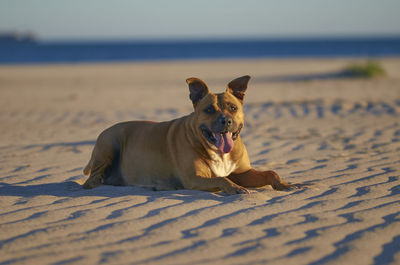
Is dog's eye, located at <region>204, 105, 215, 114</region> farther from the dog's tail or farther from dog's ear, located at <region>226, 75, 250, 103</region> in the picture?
the dog's tail

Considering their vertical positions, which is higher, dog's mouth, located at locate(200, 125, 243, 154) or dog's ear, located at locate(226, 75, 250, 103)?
dog's ear, located at locate(226, 75, 250, 103)

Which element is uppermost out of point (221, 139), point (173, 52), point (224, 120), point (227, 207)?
point (173, 52)

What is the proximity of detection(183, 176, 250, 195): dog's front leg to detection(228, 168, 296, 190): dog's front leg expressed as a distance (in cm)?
37

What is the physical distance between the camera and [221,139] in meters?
4.94

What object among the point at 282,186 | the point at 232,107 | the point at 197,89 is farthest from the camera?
the point at 197,89

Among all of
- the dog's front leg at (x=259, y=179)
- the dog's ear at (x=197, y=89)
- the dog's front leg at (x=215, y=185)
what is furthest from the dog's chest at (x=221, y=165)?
the dog's ear at (x=197, y=89)

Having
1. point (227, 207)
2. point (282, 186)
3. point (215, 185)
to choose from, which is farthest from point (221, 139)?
point (227, 207)

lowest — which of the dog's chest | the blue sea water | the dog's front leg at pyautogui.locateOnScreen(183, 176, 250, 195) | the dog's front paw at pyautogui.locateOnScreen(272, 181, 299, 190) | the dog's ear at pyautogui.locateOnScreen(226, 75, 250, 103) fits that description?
the dog's front paw at pyautogui.locateOnScreen(272, 181, 299, 190)

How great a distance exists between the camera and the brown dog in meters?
4.94

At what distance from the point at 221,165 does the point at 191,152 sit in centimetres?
34

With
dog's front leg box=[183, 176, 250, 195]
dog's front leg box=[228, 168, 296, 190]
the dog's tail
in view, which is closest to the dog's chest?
dog's front leg box=[228, 168, 296, 190]

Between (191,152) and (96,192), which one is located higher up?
(191,152)

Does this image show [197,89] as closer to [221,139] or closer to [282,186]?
[221,139]

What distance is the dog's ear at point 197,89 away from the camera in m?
5.17
